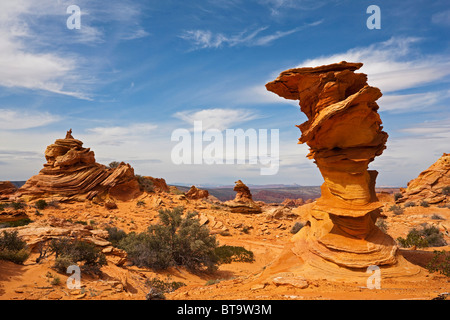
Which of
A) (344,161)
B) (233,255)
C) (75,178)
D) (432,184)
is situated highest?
(344,161)

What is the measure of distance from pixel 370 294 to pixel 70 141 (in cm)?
2697

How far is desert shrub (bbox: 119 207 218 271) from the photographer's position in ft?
36.2

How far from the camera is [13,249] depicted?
7.82 metres

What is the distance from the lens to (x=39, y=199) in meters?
22.2

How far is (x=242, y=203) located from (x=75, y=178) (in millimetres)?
16902

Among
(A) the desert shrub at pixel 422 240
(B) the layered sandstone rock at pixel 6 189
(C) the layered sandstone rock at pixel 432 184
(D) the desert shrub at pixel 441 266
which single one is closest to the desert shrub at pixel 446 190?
(C) the layered sandstone rock at pixel 432 184

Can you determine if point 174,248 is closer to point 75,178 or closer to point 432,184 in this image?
point 75,178

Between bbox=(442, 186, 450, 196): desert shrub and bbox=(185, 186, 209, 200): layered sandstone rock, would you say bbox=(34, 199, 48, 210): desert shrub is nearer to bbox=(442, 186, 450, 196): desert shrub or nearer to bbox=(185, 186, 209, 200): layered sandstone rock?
bbox=(185, 186, 209, 200): layered sandstone rock

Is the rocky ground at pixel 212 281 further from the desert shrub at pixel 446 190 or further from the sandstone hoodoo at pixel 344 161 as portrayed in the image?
the desert shrub at pixel 446 190

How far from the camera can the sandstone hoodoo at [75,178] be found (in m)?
23.1

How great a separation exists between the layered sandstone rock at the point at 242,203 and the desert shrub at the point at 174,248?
51.9 feet

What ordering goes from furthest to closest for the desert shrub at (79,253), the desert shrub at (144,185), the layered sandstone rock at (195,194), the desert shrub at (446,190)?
the layered sandstone rock at (195,194) < the desert shrub at (144,185) < the desert shrub at (446,190) < the desert shrub at (79,253)

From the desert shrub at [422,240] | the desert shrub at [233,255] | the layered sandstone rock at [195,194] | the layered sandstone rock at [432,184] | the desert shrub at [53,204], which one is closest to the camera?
the desert shrub at [422,240]

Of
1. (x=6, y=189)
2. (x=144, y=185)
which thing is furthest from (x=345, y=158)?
(x=6, y=189)
